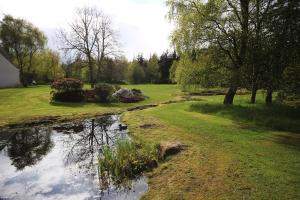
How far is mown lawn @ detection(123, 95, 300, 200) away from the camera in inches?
345

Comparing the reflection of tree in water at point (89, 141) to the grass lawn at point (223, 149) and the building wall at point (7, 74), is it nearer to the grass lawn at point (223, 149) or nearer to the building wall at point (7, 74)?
the grass lawn at point (223, 149)

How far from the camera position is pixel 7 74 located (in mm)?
49344

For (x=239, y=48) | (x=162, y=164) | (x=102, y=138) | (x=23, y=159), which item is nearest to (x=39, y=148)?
(x=23, y=159)

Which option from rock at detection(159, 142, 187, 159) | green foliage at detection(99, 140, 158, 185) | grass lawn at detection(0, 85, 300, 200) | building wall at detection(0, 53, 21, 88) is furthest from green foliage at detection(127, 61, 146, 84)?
green foliage at detection(99, 140, 158, 185)

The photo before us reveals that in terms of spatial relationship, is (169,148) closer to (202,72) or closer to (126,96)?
(202,72)

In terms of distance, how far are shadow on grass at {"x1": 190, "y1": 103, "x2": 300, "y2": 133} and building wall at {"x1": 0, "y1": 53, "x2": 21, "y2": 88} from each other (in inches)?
A: 1511

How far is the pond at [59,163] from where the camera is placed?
9714mm

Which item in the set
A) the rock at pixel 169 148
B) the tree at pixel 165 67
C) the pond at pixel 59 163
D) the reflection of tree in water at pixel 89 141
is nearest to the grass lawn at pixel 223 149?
the rock at pixel 169 148

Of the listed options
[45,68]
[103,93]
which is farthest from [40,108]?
[45,68]

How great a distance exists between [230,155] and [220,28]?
1436cm

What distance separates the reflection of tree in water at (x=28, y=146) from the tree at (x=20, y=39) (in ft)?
133

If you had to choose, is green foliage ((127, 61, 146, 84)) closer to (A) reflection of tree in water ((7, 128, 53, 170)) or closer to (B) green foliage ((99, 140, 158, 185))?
(A) reflection of tree in water ((7, 128, 53, 170))

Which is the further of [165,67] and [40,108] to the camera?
[165,67]

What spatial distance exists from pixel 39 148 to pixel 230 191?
10.5 meters
